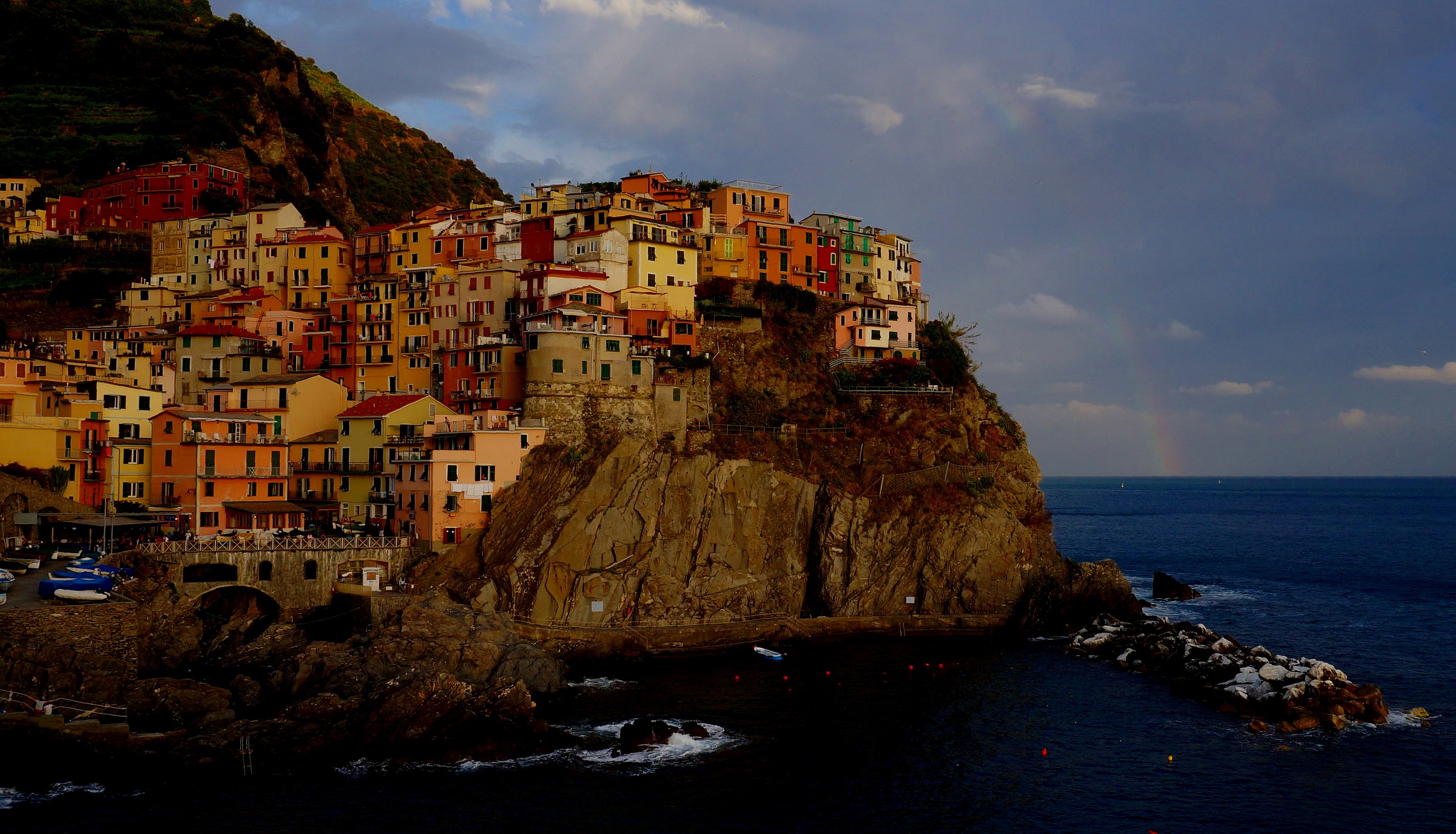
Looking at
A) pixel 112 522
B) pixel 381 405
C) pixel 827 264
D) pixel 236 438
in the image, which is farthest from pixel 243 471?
pixel 827 264

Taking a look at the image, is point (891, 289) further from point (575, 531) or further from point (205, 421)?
point (205, 421)

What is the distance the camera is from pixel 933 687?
2635 inches

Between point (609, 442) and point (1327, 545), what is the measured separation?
400 feet

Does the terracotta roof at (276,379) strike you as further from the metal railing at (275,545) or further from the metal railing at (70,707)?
the metal railing at (70,707)

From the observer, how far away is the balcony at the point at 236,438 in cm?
8200

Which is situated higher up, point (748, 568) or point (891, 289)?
point (891, 289)

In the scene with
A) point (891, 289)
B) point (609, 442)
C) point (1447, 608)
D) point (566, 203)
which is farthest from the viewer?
point (891, 289)

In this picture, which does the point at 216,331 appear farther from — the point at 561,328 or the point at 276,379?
the point at 561,328

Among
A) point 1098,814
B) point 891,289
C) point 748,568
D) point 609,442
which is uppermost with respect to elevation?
point 891,289

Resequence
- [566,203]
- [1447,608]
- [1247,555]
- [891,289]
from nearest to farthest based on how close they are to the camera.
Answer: [1447,608]
[566,203]
[891,289]
[1247,555]

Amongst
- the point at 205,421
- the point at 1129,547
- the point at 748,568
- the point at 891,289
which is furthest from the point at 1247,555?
the point at 205,421

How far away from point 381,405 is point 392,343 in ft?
40.9

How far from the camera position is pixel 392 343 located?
9881cm

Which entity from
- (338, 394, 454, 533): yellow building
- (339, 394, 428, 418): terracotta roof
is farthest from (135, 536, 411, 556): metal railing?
(339, 394, 428, 418): terracotta roof
